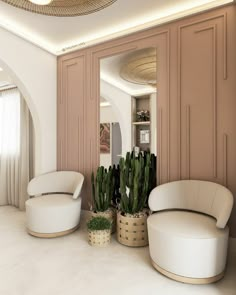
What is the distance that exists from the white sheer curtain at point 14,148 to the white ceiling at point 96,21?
1.41 metres

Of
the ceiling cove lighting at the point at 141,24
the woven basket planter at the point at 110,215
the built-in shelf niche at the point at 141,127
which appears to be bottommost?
the woven basket planter at the point at 110,215

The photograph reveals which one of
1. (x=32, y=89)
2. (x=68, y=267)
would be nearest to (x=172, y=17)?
(x=32, y=89)

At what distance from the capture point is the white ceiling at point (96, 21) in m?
2.58

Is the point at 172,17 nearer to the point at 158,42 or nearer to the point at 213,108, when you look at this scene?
the point at 158,42

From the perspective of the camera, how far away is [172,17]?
268cm

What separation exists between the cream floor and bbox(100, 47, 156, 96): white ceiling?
1.96 metres

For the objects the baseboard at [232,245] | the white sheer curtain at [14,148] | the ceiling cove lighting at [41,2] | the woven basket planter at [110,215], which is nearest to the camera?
the ceiling cove lighting at [41,2]

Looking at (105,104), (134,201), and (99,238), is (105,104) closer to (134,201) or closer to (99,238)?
(134,201)

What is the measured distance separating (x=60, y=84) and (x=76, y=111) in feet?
1.91

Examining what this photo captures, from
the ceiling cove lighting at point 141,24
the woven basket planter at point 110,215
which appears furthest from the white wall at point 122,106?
the woven basket planter at point 110,215

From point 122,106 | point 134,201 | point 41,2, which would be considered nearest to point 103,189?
point 134,201

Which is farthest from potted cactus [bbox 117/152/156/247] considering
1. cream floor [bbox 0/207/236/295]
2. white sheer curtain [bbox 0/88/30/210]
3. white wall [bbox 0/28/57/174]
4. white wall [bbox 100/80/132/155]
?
white sheer curtain [bbox 0/88/30/210]

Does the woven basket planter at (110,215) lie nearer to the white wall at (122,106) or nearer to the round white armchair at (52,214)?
the round white armchair at (52,214)

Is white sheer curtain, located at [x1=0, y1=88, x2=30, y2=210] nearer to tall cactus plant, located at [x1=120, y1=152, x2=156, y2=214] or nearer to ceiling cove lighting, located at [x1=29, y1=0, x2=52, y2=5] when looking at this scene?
tall cactus plant, located at [x1=120, y1=152, x2=156, y2=214]
